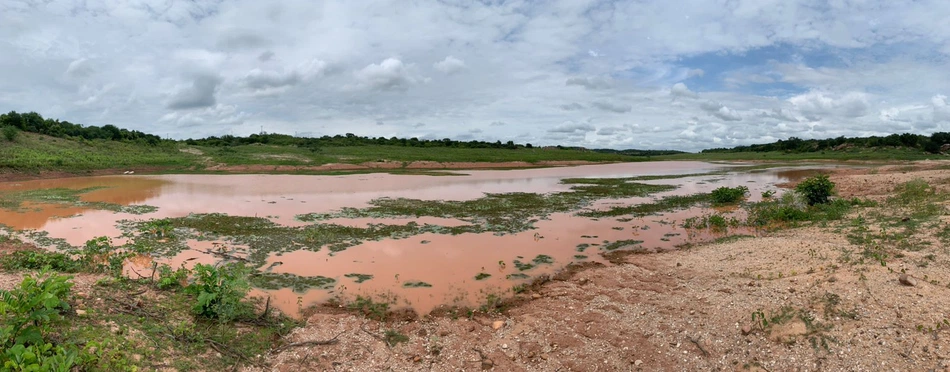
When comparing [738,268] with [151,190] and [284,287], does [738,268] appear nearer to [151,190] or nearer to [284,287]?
[284,287]

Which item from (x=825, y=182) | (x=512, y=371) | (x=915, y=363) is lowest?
(x=512, y=371)

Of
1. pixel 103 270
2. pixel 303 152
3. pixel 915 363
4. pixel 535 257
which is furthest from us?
pixel 303 152

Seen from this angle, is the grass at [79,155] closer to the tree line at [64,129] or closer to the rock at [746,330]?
the tree line at [64,129]

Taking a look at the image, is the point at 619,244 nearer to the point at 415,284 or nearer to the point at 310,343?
the point at 415,284

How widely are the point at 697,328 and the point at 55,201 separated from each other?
29360 millimetres

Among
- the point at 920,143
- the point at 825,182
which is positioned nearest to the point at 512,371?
the point at 825,182

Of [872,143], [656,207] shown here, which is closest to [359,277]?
[656,207]

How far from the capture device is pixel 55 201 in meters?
22.7

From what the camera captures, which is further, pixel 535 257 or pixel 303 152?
pixel 303 152

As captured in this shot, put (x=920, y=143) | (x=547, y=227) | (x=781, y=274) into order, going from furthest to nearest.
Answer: (x=920, y=143) < (x=547, y=227) < (x=781, y=274)

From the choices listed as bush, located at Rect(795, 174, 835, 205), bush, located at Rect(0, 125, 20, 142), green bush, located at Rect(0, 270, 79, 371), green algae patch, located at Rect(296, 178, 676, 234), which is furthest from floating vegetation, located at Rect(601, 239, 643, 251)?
bush, located at Rect(0, 125, 20, 142)

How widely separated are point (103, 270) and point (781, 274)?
14.0 m

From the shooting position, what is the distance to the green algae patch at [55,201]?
67.3 feet

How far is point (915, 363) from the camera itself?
548 centimetres
